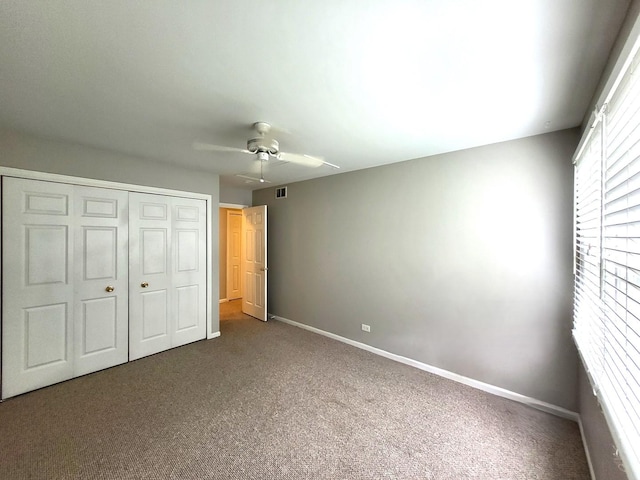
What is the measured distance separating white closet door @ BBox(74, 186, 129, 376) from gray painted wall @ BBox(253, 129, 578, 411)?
2.51 m

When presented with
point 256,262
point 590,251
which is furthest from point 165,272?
point 590,251

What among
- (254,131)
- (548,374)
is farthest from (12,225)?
(548,374)

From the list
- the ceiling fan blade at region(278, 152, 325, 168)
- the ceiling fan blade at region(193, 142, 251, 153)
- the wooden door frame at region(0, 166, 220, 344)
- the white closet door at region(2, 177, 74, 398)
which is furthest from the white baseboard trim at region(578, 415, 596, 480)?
the white closet door at region(2, 177, 74, 398)

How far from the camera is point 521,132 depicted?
90.5 inches

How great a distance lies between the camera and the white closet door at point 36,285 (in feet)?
7.80

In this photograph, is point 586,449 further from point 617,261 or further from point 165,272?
point 165,272

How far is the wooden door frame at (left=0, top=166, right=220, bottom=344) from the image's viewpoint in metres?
2.45

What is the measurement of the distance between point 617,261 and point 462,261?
64.7 inches

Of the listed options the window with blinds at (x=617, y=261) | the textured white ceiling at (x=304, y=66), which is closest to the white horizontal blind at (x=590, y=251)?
the window with blinds at (x=617, y=261)

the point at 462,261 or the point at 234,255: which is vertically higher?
the point at 462,261

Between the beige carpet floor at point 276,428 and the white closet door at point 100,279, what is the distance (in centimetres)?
24

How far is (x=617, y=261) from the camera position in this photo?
1.14 meters

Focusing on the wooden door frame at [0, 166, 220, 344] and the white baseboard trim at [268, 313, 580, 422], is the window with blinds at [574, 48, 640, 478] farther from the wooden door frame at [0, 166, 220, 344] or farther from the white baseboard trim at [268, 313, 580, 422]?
the wooden door frame at [0, 166, 220, 344]

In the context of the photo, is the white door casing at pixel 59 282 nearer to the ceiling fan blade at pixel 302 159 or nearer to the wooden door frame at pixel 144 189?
the wooden door frame at pixel 144 189
